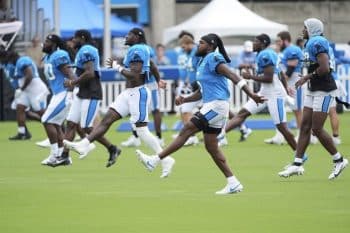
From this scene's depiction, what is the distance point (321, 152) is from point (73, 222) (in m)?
10.3

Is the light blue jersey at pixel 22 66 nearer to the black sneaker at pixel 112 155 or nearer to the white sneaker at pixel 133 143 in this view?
the white sneaker at pixel 133 143

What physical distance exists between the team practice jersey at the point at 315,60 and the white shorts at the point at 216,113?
6.28ft

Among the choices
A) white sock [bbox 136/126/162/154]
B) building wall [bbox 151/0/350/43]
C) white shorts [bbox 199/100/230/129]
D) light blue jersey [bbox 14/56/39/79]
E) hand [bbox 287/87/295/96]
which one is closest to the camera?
white shorts [bbox 199/100/230/129]

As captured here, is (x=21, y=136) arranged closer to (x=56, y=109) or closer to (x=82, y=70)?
(x=56, y=109)

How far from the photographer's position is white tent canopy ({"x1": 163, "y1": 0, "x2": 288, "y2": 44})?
39.9 meters

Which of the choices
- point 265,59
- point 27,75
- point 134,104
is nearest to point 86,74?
point 134,104

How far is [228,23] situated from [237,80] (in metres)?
24.2

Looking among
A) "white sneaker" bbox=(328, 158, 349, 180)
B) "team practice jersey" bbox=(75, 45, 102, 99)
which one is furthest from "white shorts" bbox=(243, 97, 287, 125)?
"white sneaker" bbox=(328, 158, 349, 180)

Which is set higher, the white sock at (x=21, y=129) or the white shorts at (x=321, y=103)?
the white shorts at (x=321, y=103)

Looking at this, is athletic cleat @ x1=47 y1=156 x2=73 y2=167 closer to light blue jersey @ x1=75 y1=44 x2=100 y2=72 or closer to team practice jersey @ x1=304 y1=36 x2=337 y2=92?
light blue jersey @ x1=75 y1=44 x2=100 y2=72

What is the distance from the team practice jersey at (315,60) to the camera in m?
18.0

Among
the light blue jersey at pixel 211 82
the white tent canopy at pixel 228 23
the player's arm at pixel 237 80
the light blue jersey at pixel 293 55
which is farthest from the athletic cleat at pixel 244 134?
the white tent canopy at pixel 228 23

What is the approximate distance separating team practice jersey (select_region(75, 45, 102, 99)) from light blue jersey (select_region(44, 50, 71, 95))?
313 mm

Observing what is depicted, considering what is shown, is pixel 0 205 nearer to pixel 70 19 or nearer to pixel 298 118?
pixel 298 118
